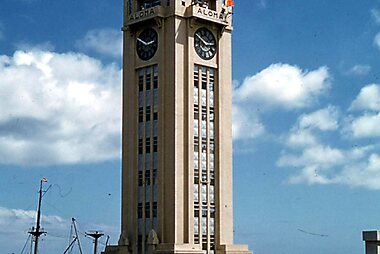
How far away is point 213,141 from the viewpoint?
91.5 metres

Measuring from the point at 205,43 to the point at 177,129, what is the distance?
11.5 meters

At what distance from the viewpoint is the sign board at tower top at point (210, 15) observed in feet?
297

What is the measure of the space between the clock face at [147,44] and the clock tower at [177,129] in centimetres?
12

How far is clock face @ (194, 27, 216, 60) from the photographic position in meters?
91.6

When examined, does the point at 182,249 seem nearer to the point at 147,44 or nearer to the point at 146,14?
the point at 147,44

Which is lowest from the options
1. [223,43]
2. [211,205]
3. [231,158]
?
[211,205]

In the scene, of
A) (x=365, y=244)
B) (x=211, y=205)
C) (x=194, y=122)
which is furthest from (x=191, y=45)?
(x=365, y=244)

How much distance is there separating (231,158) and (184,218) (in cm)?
1024

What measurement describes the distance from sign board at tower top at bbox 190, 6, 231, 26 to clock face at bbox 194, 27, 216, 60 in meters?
1.62

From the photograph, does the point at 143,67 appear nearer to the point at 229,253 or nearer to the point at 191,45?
the point at 191,45

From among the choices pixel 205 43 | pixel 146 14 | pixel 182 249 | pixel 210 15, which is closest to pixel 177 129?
pixel 205 43

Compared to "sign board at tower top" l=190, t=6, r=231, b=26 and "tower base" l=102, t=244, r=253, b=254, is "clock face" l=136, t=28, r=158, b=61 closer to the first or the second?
"sign board at tower top" l=190, t=6, r=231, b=26

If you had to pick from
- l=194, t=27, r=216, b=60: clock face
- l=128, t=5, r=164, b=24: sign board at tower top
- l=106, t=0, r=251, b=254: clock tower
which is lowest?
l=106, t=0, r=251, b=254: clock tower

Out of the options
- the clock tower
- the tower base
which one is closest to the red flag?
the clock tower
